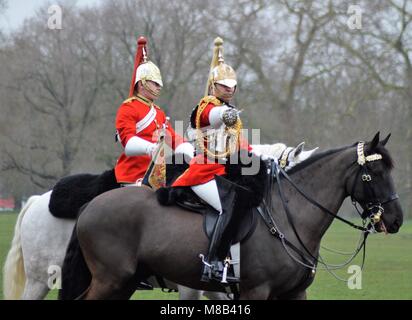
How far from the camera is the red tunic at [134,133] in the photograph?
791cm

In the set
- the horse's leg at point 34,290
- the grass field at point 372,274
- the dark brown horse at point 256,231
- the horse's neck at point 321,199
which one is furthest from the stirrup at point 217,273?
the grass field at point 372,274

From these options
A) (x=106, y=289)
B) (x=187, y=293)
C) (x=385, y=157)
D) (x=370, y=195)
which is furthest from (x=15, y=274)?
(x=385, y=157)

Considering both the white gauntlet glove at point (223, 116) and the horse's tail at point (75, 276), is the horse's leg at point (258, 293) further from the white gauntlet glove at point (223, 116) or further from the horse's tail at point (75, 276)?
the horse's tail at point (75, 276)

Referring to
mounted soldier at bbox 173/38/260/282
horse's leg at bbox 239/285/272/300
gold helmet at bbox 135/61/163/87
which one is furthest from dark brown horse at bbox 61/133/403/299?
gold helmet at bbox 135/61/163/87

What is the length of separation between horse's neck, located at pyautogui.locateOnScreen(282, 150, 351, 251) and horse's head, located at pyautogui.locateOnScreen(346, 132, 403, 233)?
0.52ft

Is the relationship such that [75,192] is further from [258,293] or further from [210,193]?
[258,293]

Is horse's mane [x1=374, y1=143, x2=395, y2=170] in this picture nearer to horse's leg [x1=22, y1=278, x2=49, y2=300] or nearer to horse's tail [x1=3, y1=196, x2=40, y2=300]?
horse's leg [x1=22, y1=278, x2=49, y2=300]

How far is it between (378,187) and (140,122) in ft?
7.67

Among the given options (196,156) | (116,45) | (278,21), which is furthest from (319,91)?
(196,156)

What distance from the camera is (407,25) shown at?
3409cm

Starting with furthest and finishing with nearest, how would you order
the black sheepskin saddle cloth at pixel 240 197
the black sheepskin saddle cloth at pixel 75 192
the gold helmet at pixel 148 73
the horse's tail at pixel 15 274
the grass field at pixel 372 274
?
the grass field at pixel 372 274
the horse's tail at pixel 15 274
the black sheepskin saddle cloth at pixel 75 192
the gold helmet at pixel 148 73
the black sheepskin saddle cloth at pixel 240 197

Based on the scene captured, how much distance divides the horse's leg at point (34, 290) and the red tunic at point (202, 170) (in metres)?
Result: 2.17
